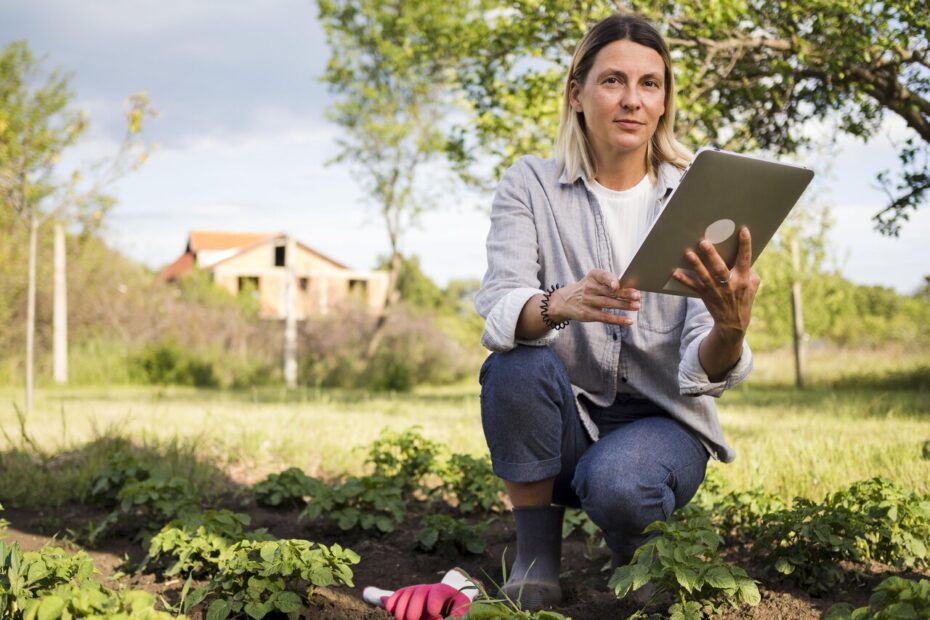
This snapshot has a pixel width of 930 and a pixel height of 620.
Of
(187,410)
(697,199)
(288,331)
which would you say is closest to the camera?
(697,199)

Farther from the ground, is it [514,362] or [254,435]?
[514,362]

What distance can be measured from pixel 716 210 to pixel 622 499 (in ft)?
2.55

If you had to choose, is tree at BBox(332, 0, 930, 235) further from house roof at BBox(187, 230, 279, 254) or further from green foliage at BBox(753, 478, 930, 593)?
house roof at BBox(187, 230, 279, 254)

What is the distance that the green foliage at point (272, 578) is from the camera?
1996mm

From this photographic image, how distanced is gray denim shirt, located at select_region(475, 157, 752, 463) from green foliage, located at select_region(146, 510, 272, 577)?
1.01 metres

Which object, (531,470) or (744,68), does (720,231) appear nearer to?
(531,470)

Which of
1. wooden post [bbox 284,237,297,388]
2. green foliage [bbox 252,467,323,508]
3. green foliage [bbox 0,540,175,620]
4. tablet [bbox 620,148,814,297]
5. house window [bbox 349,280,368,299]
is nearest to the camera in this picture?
green foliage [bbox 0,540,175,620]

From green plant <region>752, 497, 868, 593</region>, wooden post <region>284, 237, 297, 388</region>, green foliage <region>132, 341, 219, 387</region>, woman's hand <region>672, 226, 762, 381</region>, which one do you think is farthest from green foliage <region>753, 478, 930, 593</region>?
wooden post <region>284, 237, 297, 388</region>

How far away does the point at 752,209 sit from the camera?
1.92 metres

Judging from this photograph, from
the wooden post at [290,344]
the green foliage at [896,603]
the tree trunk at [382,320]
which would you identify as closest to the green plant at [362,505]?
the green foliage at [896,603]

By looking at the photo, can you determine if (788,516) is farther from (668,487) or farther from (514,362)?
(514,362)

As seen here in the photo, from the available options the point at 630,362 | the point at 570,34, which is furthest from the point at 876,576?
the point at 570,34

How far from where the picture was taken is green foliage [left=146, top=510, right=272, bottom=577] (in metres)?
2.43

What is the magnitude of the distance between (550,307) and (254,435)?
3.19 m
